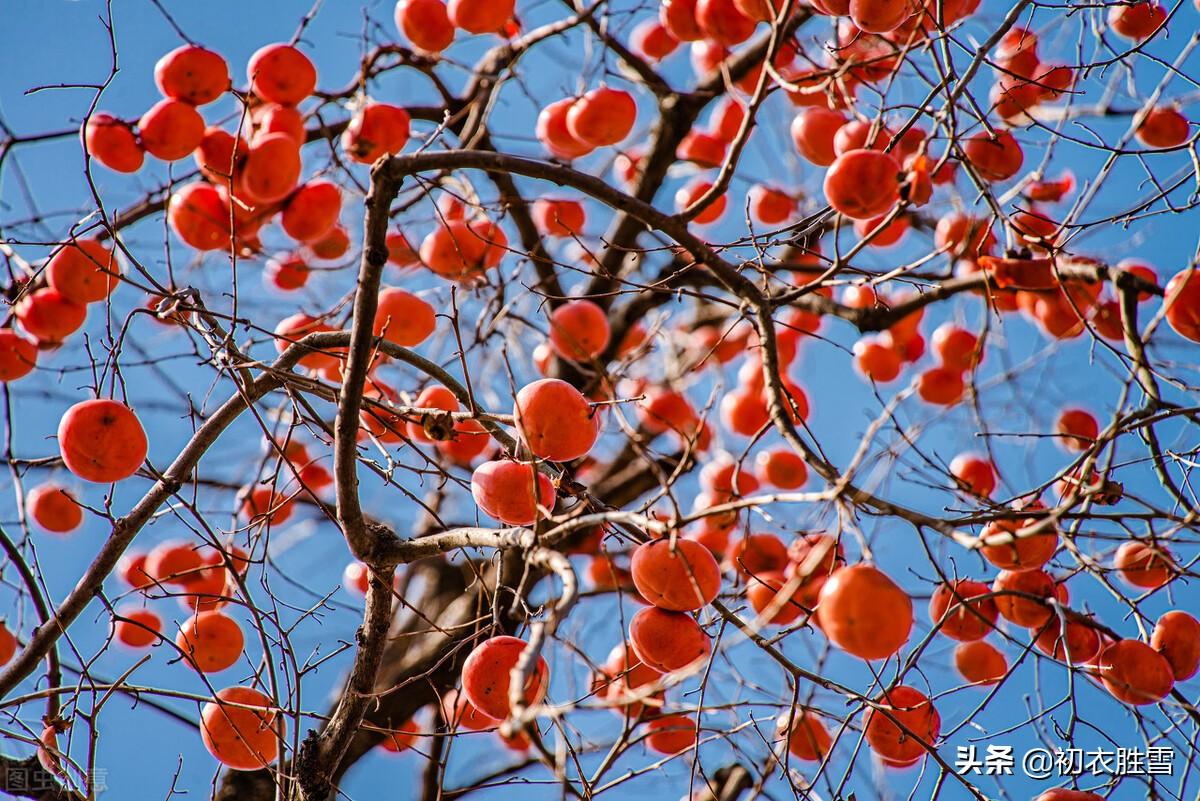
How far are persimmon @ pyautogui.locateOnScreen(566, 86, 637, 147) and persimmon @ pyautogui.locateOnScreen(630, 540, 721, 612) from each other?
1.65 meters

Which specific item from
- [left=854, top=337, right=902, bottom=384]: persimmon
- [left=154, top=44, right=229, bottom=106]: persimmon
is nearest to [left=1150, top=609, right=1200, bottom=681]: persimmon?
[left=854, top=337, right=902, bottom=384]: persimmon

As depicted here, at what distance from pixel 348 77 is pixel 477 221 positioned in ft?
2.80

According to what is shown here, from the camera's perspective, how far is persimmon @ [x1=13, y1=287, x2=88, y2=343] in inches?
106

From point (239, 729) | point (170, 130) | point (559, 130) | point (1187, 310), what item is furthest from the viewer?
point (559, 130)

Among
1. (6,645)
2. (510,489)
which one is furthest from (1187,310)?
(6,645)

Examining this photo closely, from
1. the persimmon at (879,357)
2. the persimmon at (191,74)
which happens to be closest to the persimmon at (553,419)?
the persimmon at (191,74)

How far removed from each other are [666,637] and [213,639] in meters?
1.08

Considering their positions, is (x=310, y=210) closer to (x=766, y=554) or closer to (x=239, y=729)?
(x=239, y=729)

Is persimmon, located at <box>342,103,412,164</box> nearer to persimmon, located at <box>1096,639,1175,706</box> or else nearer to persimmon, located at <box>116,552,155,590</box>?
persimmon, located at <box>116,552,155,590</box>

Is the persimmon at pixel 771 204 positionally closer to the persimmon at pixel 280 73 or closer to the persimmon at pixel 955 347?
the persimmon at pixel 955 347

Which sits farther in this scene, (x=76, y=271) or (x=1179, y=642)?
(x=76, y=271)

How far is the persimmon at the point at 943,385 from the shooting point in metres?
3.49

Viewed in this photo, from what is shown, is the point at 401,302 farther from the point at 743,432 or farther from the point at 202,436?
the point at 743,432

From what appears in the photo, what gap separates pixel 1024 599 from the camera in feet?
7.52
